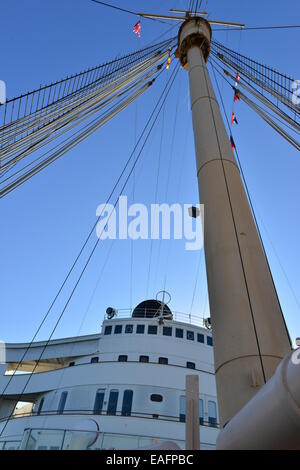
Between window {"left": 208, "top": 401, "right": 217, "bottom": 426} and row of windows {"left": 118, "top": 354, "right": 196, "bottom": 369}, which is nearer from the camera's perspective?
window {"left": 208, "top": 401, "right": 217, "bottom": 426}

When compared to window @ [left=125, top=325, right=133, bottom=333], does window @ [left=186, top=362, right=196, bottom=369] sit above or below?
below

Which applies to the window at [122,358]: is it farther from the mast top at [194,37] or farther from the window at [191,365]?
the mast top at [194,37]

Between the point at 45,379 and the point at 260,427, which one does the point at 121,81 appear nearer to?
the point at 260,427

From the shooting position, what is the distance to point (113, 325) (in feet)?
63.4

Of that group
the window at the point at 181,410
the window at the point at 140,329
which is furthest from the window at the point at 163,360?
the window at the point at 181,410

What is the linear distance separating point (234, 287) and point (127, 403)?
13.9 metres

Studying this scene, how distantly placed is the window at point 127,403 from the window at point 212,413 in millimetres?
3773

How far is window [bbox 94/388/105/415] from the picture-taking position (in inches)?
600

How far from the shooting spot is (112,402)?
606 inches

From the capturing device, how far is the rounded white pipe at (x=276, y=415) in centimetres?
146

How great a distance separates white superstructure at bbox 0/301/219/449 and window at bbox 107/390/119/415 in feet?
0.14

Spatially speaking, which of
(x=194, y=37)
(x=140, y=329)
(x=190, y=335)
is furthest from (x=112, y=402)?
(x=194, y=37)

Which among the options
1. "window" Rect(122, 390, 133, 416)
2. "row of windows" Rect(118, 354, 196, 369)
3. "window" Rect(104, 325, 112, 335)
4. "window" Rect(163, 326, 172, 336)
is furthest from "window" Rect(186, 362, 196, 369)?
"window" Rect(104, 325, 112, 335)

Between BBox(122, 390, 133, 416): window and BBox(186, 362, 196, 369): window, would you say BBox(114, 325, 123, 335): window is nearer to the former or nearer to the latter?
BBox(122, 390, 133, 416): window
